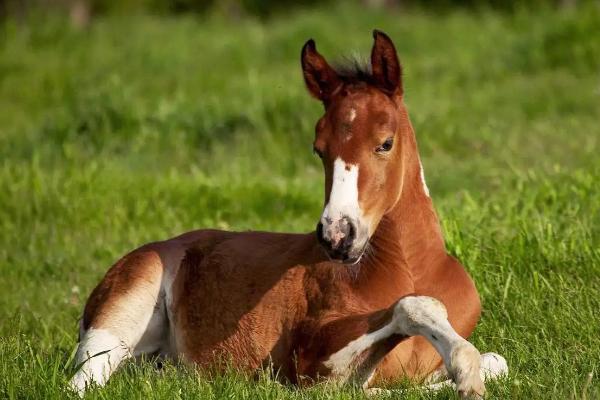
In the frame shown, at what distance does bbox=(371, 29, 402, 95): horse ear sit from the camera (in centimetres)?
548

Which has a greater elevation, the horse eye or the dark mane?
the dark mane

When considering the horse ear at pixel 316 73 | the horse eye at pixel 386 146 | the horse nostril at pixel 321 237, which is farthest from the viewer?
the horse ear at pixel 316 73

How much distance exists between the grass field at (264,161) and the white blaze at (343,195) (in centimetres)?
77

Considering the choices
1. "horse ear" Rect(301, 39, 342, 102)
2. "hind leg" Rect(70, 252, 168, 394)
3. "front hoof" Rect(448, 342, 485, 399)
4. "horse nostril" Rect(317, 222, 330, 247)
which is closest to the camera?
"front hoof" Rect(448, 342, 485, 399)

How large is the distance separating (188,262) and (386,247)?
1180 millimetres

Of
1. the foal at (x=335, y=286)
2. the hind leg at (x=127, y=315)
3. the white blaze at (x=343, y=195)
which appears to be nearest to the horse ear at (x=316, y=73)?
the foal at (x=335, y=286)

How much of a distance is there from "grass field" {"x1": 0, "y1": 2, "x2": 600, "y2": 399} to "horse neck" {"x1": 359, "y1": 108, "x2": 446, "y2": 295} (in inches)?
22.9

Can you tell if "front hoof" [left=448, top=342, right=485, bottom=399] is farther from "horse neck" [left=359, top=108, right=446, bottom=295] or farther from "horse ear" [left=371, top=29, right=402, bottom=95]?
"horse ear" [left=371, top=29, right=402, bottom=95]

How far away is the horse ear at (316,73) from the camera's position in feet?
18.5

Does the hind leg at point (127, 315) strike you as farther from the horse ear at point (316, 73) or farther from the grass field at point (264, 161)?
the horse ear at point (316, 73)

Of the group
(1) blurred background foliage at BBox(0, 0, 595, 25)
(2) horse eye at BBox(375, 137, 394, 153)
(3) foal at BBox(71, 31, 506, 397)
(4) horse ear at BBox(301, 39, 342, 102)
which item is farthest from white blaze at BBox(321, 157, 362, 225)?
(1) blurred background foliage at BBox(0, 0, 595, 25)

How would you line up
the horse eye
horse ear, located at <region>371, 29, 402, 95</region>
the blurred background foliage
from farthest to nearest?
the blurred background foliage
horse ear, located at <region>371, 29, 402, 95</region>
the horse eye

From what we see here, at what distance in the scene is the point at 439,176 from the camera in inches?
389

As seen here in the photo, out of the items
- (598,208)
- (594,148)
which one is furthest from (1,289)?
(594,148)
